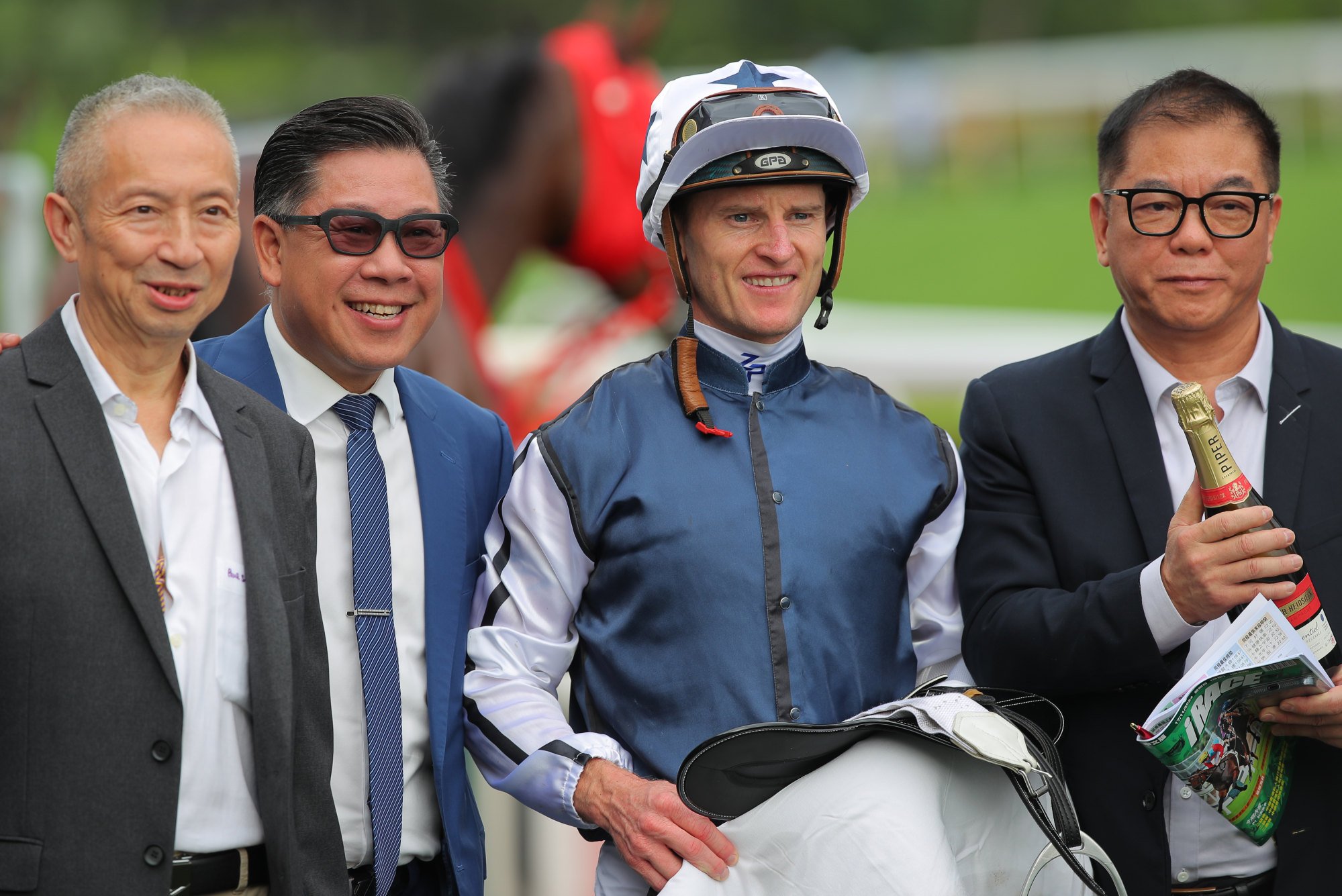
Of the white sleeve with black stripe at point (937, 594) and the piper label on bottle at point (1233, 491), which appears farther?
the white sleeve with black stripe at point (937, 594)

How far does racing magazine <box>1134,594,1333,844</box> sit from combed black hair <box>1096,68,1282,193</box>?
2.68ft

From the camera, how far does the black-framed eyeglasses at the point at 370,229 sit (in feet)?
8.19

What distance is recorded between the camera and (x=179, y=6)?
2786 cm

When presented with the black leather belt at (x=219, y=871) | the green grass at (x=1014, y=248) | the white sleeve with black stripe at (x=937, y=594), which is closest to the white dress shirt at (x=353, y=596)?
the black leather belt at (x=219, y=871)

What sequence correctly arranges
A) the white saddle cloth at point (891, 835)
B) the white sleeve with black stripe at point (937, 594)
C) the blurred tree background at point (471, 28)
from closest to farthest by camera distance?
the white saddle cloth at point (891, 835) < the white sleeve with black stripe at point (937, 594) < the blurred tree background at point (471, 28)

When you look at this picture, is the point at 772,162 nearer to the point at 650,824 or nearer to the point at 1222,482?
the point at 1222,482

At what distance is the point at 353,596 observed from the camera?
2.43 metres

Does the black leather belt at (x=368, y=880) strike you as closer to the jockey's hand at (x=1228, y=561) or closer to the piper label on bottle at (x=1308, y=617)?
the jockey's hand at (x=1228, y=561)

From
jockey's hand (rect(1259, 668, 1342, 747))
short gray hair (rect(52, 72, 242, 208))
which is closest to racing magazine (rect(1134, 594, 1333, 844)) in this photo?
jockey's hand (rect(1259, 668, 1342, 747))

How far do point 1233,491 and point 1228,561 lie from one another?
0.34ft

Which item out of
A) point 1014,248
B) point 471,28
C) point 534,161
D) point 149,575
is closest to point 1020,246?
point 1014,248

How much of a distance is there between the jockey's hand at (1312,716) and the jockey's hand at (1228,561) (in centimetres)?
18

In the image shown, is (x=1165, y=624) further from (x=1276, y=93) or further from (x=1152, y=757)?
(x=1276, y=93)

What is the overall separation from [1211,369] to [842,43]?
27.3 meters
